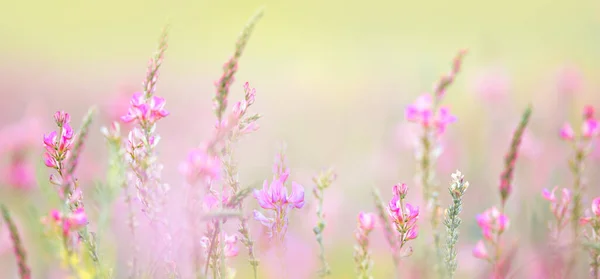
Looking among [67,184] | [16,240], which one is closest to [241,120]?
[67,184]

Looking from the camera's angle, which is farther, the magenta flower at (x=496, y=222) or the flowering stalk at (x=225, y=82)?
the magenta flower at (x=496, y=222)

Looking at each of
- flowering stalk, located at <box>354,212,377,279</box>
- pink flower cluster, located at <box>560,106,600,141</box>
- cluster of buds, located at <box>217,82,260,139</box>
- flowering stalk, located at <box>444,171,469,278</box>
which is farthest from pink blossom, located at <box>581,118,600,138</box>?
cluster of buds, located at <box>217,82,260,139</box>

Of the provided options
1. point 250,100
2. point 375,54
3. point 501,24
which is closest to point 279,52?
point 375,54

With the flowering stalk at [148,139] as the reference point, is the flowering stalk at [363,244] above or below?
below

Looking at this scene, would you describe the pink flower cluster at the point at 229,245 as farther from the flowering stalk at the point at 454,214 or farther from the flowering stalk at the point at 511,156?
the flowering stalk at the point at 511,156

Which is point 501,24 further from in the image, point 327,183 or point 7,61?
point 327,183

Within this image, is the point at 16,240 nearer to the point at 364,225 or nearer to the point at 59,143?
the point at 59,143

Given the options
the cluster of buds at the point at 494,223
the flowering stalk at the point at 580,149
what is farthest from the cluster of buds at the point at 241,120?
the flowering stalk at the point at 580,149
